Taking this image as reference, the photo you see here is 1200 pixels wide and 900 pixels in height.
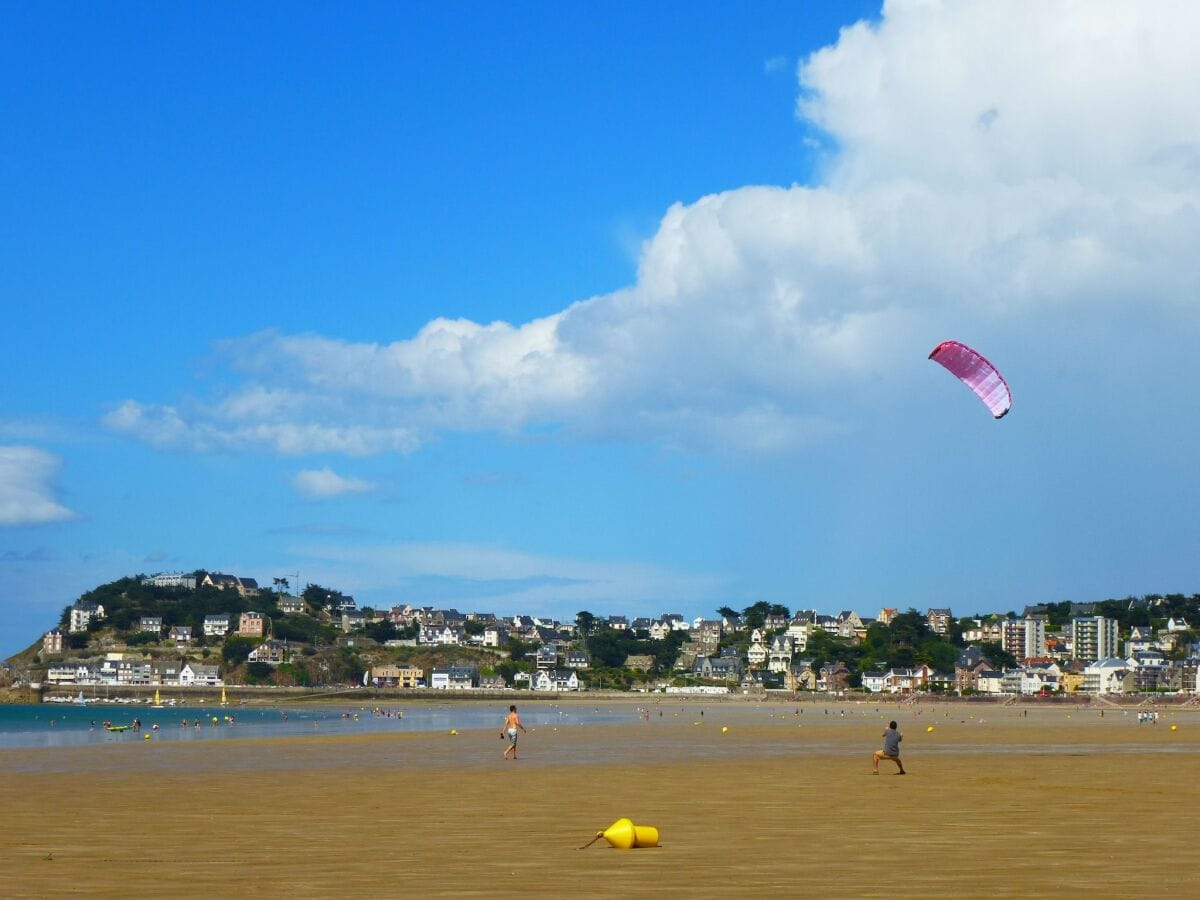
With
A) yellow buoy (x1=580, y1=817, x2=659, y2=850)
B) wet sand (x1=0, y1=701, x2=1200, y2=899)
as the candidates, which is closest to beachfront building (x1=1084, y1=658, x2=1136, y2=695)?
wet sand (x1=0, y1=701, x2=1200, y2=899)

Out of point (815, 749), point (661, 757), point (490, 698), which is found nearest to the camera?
point (661, 757)

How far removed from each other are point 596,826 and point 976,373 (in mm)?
23008

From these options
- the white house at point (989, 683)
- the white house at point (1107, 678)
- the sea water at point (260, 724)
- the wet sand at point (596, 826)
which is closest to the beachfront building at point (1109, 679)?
the white house at point (1107, 678)

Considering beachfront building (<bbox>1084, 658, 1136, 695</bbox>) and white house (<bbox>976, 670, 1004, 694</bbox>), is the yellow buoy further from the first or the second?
white house (<bbox>976, 670, 1004, 694</bbox>)

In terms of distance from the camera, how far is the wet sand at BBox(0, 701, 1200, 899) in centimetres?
1107

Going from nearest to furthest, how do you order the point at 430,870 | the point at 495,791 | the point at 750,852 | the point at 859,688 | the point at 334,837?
the point at 430,870 < the point at 750,852 < the point at 334,837 < the point at 495,791 < the point at 859,688

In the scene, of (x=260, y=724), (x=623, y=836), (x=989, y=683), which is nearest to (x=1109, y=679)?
(x=989, y=683)

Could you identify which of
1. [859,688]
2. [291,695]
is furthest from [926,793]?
[859,688]

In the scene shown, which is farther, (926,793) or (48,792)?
(48,792)

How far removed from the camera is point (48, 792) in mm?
22422

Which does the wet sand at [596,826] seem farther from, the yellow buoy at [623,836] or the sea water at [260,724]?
the sea water at [260,724]

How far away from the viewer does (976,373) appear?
3569 cm

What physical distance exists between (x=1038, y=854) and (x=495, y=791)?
36.2 ft

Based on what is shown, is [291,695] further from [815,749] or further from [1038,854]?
[1038,854]
